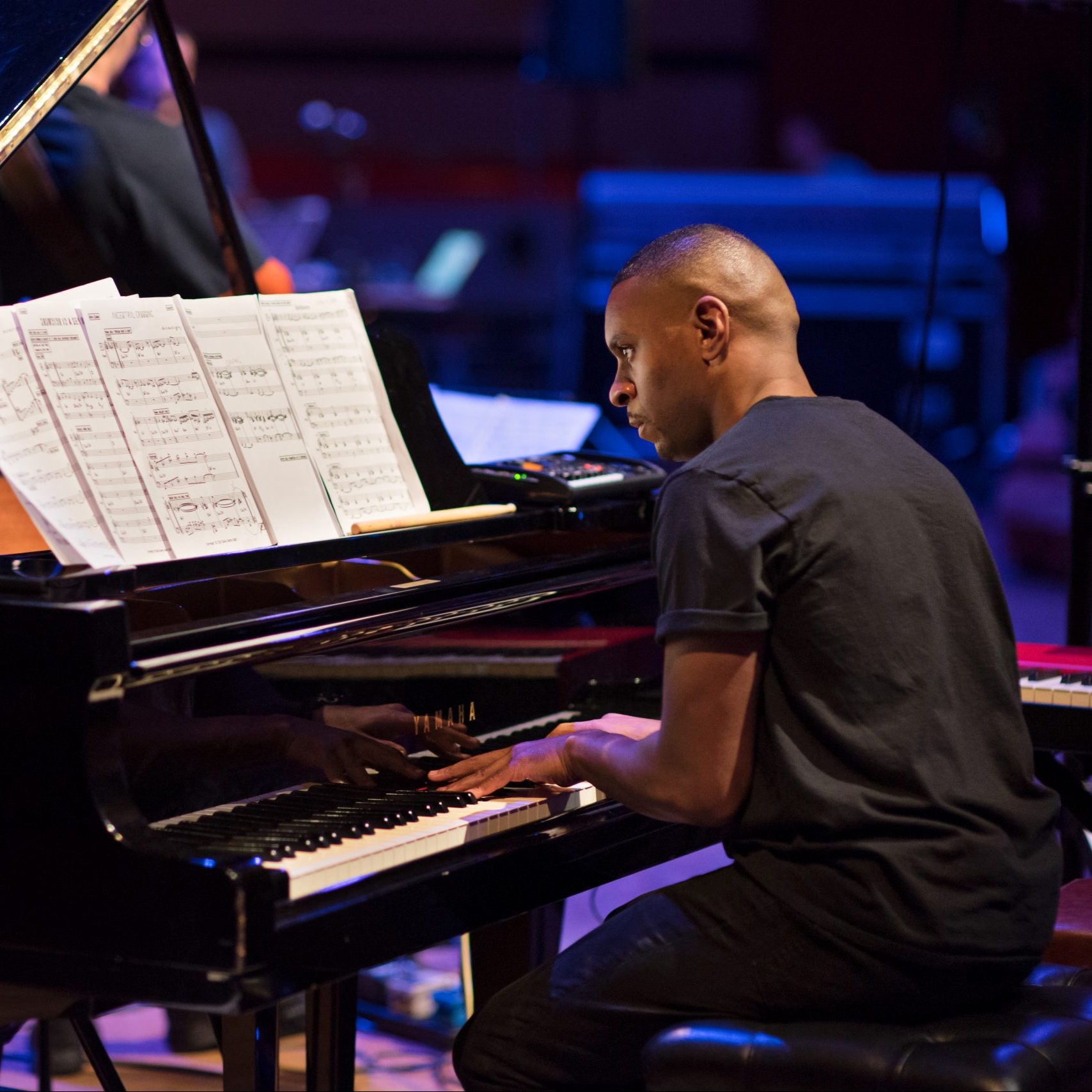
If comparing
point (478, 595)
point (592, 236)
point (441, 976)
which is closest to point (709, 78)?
point (592, 236)

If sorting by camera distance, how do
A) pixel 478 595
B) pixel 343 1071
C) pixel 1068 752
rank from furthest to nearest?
pixel 1068 752 < pixel 478 595 < pixel 343 1071

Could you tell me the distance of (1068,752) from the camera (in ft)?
9.18

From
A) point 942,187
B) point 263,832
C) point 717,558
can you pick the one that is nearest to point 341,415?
point 263,832

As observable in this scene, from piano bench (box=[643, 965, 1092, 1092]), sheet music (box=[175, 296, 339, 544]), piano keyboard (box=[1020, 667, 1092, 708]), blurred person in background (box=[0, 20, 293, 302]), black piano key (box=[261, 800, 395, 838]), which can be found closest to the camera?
piano bench (box=[643, 965, 1092, 1092])

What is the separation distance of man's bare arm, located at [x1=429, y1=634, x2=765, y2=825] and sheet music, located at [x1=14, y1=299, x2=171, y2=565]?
2.24 ft

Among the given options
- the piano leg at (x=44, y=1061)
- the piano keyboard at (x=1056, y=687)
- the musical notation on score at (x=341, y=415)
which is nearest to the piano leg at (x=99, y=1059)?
the piano leg at (x=44, y=1061)

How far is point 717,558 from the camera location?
181 cm

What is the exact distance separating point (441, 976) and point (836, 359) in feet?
11.6

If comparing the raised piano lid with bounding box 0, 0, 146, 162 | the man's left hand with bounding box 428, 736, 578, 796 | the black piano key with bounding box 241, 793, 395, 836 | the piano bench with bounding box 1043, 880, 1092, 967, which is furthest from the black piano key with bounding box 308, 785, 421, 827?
the raised piano lid with bounding box 0, 0, 146, 162

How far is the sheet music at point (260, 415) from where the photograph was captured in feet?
7.41

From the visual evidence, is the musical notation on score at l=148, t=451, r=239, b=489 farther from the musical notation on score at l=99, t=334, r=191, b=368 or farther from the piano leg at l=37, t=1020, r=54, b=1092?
the piano leg at l=37, t=1020, r=54, b=1092

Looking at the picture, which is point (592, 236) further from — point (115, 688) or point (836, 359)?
point (115, 688)

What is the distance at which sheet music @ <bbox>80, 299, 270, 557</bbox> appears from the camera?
6.98 ft

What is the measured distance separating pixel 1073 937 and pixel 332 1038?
3.60 ft
